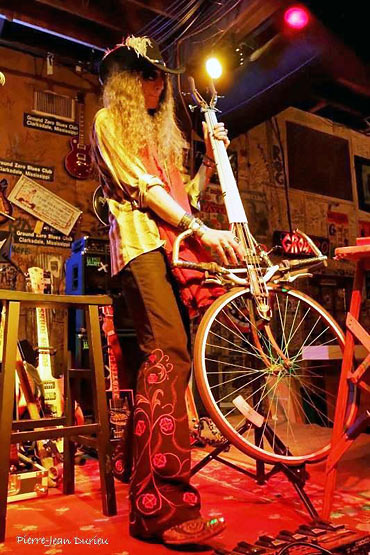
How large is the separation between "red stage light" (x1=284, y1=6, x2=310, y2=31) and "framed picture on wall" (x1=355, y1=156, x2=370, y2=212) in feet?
10.8

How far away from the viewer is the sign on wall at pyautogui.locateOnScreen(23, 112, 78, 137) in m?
4.23

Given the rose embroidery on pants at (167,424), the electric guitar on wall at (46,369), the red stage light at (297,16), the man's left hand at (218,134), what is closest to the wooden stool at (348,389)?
the rose embroidery on pants at (167,424)

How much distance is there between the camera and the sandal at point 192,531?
127 cm

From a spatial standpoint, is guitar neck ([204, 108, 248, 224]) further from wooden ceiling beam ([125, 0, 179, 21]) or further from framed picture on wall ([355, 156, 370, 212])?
framed picture on wall ([355, 156, 370, 212])

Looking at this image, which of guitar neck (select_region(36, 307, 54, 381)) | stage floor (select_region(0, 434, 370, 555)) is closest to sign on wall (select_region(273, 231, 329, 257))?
guitar neck (select_region(36, 307, 54, 381))

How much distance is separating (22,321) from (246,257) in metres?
2.70

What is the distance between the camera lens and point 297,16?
11.9 feet

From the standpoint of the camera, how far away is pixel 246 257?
175 centimetres

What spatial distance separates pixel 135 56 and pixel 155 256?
0.81m

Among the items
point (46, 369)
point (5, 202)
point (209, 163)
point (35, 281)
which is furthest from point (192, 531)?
point (5, 202)

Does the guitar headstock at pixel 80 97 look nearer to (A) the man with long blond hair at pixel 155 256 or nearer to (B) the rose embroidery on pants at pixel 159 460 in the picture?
(A) the man with long blond hair at pixel 155 256

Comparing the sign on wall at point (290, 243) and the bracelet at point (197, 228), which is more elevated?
the sign on wall at point (290, 243)

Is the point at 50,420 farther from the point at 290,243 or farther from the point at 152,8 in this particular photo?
the point at 290,243

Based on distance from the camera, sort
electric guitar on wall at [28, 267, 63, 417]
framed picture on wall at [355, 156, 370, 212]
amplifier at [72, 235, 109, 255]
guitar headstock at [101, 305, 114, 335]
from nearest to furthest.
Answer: electric guitar on wall at [28, 267, 63, 417] < guitar headstock at [101, 305, 114, 335] < amplifier at [72, 235, 109, 255] < framed picture on wall at [355, 156, 370, 212]
